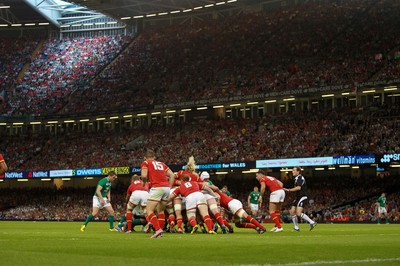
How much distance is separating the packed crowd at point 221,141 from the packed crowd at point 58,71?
13.3 feet

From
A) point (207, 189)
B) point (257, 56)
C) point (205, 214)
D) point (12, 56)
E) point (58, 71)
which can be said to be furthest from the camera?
point (12, 56)

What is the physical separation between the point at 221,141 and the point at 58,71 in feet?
106

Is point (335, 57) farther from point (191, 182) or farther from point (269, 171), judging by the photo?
point (191, 182)

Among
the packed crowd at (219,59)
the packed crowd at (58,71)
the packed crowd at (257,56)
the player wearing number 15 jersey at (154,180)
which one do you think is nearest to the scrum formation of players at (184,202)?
the player wearing number 15 jersey at (154,180)

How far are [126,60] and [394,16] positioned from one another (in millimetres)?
34118

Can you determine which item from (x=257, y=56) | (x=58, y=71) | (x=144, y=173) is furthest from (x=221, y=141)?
(x=144, y=173)

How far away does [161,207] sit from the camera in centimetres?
2119

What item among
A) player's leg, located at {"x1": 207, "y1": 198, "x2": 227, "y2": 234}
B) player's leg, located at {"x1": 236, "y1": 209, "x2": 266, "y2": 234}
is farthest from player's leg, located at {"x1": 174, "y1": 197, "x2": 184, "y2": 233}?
player's leg, located at {"x1": 236, "y1": 209, "x2": 266, "y2": 234}

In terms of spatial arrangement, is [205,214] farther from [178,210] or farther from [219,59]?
[219,59]

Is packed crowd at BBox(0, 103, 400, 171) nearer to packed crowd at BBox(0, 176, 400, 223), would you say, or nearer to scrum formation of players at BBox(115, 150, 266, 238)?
packed crowd at BBox(0, 176, 400, 223)

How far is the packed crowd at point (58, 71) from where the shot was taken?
8669 centimetres

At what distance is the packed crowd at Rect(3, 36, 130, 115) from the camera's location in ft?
284

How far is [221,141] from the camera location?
221ft

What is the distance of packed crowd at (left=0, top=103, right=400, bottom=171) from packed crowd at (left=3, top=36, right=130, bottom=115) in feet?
A: 13.3
